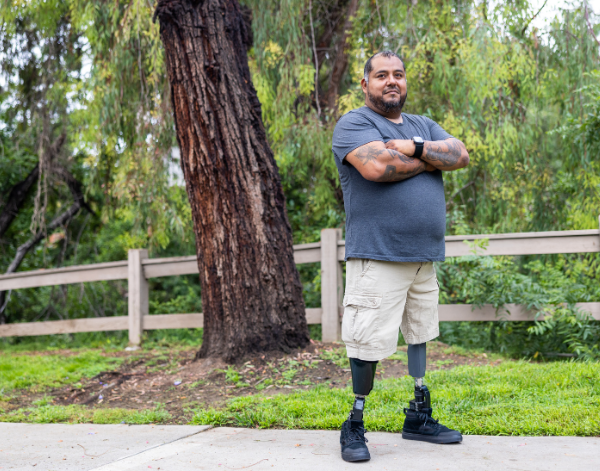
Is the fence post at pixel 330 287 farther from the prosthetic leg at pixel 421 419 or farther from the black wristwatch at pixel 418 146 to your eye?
the black wristwatch at pixel 418 146

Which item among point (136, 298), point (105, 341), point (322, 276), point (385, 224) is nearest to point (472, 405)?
point (385, 224)

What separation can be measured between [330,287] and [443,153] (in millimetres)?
3174

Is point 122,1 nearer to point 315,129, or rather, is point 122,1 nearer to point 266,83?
point 266,83

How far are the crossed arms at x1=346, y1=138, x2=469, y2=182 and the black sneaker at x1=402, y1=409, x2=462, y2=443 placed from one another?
1.19 meters

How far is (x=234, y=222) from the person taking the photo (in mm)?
4969

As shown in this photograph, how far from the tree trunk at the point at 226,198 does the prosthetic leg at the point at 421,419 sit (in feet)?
6.74

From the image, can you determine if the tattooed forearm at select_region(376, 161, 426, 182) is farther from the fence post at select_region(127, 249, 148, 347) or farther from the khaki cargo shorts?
the fence post at select_region(127, 249, 148, 347)

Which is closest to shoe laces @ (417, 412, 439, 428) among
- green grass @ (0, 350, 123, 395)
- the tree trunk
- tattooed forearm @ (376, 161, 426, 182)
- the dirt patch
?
tattooed forearm @ (376, 161, 426, 182)

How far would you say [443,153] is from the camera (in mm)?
2895

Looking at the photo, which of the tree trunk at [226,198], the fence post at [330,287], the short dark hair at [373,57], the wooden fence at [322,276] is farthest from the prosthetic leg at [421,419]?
the fence post at [330,287]

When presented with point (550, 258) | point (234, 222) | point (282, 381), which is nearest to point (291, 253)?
point (234, 222)

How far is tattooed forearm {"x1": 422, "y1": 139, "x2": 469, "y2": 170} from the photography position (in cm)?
286

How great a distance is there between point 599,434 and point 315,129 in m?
5.12

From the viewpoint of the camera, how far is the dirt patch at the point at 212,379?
4.27 meters
